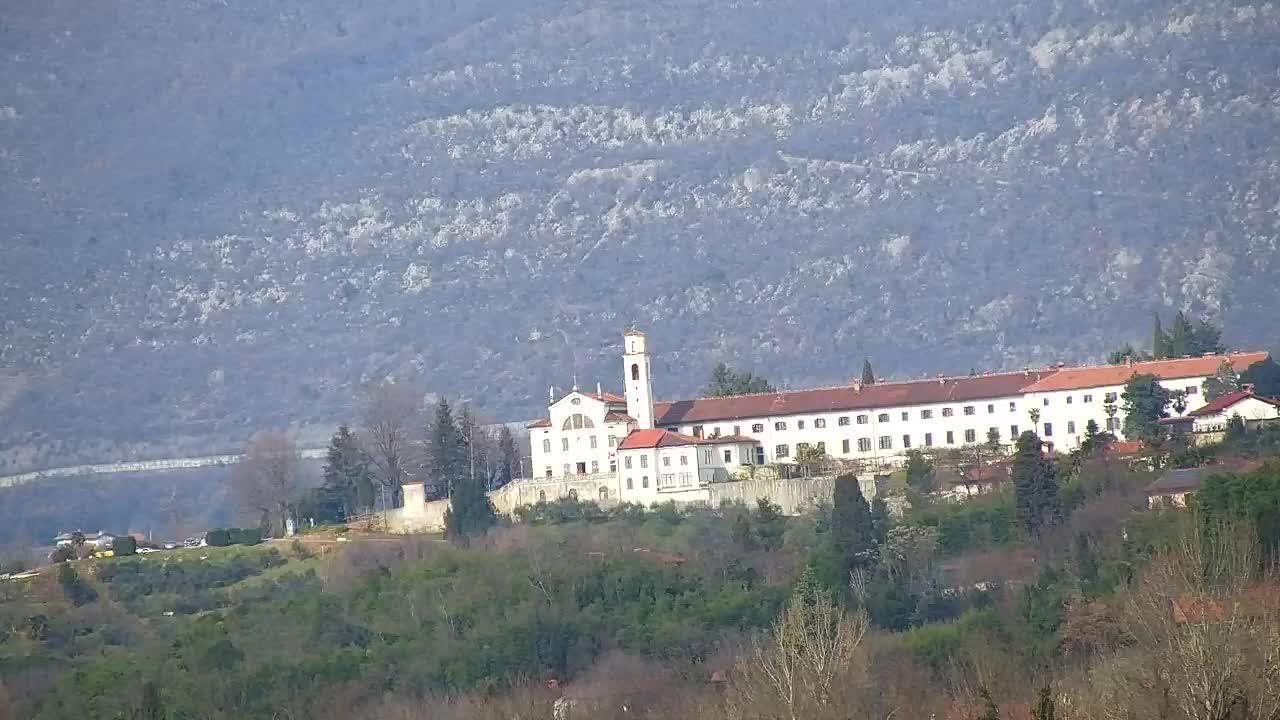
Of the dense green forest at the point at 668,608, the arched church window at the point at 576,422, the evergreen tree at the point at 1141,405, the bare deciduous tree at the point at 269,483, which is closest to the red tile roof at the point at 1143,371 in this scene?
the evergreen tree at the point at 1141,405

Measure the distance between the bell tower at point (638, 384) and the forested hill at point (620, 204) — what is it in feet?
135

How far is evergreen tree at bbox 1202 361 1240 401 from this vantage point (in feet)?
261

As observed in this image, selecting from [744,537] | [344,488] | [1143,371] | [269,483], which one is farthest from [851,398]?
[269,483]

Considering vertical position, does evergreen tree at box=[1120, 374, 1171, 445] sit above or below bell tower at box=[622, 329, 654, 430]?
below

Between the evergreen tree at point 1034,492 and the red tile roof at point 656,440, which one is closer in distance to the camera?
the evergreen tree at point 1034,492

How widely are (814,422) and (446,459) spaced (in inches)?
412

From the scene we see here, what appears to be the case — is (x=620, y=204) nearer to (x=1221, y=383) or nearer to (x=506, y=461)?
(x=506, y=461)

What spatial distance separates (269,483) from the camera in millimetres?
93875

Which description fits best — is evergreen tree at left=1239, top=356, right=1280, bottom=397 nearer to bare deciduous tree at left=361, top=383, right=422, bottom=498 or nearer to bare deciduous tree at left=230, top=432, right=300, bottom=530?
bare deciduous tree at left=361, top=383, right=422, bottom=498

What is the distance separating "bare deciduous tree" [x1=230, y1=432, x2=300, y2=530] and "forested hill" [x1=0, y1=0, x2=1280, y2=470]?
101 ft

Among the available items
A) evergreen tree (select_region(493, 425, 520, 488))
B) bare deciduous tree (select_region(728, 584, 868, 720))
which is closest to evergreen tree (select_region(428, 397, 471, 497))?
evergreen tree (select_region(493, 425, 520, 488))

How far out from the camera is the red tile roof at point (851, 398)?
82812mm

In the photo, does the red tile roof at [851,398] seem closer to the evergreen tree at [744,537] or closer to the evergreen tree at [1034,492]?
the evergreen tree at [744,537]

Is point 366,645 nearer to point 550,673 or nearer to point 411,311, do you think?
point 550,673
